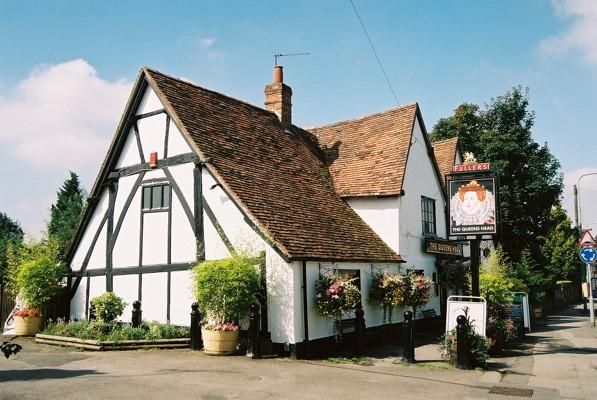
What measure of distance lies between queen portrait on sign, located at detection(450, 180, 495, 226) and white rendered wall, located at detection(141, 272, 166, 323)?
8.35 metres

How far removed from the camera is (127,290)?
16.2 metres

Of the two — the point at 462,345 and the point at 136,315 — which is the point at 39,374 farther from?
the point at 462,345

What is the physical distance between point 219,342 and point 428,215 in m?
10.4

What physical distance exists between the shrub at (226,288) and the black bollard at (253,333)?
0.34 meters

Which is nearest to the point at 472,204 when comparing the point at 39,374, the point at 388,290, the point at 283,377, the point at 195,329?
the point at 388,290

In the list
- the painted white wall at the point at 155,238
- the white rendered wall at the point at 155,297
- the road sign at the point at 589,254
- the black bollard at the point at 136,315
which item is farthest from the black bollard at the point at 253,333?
the road sign at the point at 589,254

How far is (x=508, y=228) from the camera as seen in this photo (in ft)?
93.9

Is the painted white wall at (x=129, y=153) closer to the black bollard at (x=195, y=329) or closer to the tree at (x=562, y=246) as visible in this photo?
the black bollard at (x=195, y=329)

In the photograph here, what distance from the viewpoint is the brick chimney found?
21062mm

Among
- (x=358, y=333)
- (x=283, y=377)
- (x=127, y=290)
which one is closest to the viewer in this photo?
(x=283, y=377)

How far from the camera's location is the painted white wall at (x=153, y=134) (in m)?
16.2

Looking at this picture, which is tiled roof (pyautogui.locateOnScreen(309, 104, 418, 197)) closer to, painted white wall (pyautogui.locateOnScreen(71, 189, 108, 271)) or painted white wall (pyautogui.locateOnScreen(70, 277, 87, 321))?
painted white wall (pyautogui.locateOnScreen(71, 189, 108, 271))

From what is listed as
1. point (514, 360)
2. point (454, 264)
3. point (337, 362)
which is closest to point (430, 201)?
point (454, 264)

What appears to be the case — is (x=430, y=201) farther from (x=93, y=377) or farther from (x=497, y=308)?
(x=93, y=377)
